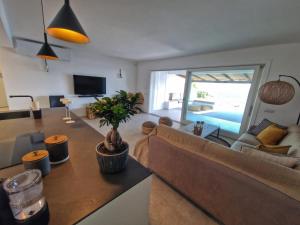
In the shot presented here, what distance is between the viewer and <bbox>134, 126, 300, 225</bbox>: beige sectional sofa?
0.99m

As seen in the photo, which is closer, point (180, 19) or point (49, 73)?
point (180, 19)

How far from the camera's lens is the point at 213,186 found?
4.27 ft

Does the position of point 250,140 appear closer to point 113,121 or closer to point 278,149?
point 278,149

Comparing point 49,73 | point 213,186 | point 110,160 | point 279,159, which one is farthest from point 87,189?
point 49,73

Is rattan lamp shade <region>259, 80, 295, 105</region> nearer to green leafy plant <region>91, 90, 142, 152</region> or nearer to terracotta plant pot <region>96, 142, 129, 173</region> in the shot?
green leafy plant <region>91, 90, 142, 152</region>

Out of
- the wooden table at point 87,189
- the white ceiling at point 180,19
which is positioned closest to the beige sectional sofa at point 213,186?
the wooden table at point 87,189

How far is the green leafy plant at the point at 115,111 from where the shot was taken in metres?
0.74

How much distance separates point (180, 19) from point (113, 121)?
2.06 m

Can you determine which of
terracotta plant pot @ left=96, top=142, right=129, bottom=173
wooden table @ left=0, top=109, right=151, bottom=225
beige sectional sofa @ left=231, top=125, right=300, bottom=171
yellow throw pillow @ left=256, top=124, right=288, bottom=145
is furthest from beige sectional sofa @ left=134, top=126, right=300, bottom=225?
yellow throw pillow @ left=256, top=124, right=288, bottom=145

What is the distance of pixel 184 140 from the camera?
5.11 feet

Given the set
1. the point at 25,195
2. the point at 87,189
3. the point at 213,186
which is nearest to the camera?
the point at 25,195

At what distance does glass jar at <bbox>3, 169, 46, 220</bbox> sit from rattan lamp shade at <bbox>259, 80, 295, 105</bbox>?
3128mm

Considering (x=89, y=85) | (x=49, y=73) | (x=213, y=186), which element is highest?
(x=49, y=73)

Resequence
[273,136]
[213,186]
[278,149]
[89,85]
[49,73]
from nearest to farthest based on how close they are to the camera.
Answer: [213,186] < [278,149] < [273,136] < [49,73] < [89,85]
